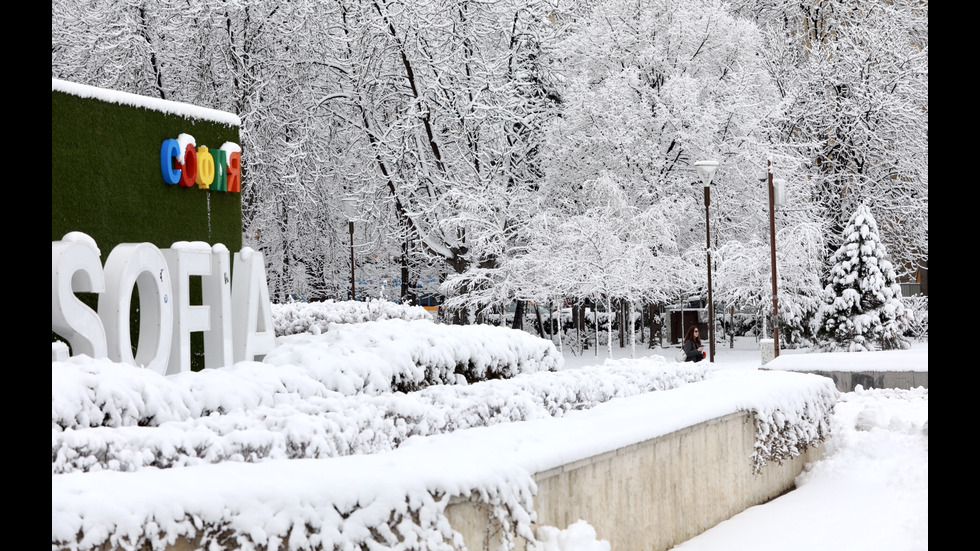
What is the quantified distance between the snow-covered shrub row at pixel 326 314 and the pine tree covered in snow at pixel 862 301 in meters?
14.6

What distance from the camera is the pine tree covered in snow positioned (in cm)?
2483

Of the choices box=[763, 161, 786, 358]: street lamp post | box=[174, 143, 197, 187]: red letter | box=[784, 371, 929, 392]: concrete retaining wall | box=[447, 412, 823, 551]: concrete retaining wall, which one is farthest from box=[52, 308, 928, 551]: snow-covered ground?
box=[763, 161, 786, 358]: street lamp post

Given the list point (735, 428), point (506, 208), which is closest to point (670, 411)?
point (735, 428)

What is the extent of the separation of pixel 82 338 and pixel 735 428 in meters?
5.70

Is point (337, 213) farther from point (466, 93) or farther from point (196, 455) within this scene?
point (196, 455)

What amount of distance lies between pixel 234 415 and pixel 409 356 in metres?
3.16

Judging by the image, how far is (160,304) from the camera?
25.7ft

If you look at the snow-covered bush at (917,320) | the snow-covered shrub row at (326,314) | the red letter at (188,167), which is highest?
the red letter at (188,167)

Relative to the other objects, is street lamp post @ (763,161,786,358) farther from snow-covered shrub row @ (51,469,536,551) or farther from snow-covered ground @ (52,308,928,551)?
snow-covered shrub row @ (51,469,536,551)

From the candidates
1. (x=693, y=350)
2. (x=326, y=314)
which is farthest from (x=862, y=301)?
(x=326, y=314)

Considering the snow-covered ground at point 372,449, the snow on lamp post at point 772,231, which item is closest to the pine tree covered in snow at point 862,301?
the snow on lamp post at point 772,231

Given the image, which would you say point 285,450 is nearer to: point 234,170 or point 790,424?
point 234,170

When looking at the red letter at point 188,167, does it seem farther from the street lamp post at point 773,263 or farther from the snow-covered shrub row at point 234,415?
the street lamp post at point 773,263

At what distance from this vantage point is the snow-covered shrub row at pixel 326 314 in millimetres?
12367
